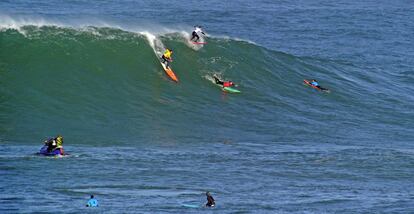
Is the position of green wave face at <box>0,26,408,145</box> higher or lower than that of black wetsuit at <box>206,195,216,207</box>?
higher

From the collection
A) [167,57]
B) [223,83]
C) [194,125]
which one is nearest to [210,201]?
[194,125]

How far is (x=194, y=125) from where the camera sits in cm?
3728

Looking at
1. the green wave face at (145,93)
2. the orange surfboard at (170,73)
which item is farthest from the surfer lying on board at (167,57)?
the green wave face at (145,93)

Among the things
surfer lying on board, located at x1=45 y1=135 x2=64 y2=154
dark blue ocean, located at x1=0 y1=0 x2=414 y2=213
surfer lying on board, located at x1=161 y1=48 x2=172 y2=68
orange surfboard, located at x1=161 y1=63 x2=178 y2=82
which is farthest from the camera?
surfer lying on board, located at x1=161 y1=48 x2=172 y2=68

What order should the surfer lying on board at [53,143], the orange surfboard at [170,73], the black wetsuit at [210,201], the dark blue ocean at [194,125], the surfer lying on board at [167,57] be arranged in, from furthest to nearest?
the surfer lying on board at [167,57], the orange surfboard at [170,73], the surfer lying on board at [53,143], the dark blue ocean at [194,125], the black wetsuit at [210,201]

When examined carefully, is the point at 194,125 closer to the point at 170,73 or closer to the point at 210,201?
the point at 170,73

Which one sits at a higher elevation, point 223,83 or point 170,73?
point 170,73

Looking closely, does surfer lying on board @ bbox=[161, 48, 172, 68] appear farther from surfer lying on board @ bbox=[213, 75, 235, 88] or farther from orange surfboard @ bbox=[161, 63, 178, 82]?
surfer lying on board @ bbox=[213, 75, 235, 88]

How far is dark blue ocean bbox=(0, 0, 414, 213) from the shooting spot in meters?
27.7

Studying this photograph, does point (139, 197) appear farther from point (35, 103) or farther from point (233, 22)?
point (233, 22)

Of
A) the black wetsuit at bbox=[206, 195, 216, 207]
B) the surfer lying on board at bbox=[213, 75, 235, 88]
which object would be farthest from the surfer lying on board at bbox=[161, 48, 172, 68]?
the black wetsuit at bbox=[206, 195, 216, 207]

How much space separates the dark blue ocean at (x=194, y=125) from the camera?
27656 millimetres

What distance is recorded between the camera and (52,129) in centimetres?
3441

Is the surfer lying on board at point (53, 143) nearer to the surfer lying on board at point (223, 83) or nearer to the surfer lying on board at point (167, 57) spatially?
the surfer lying on board at point (167, 57)
